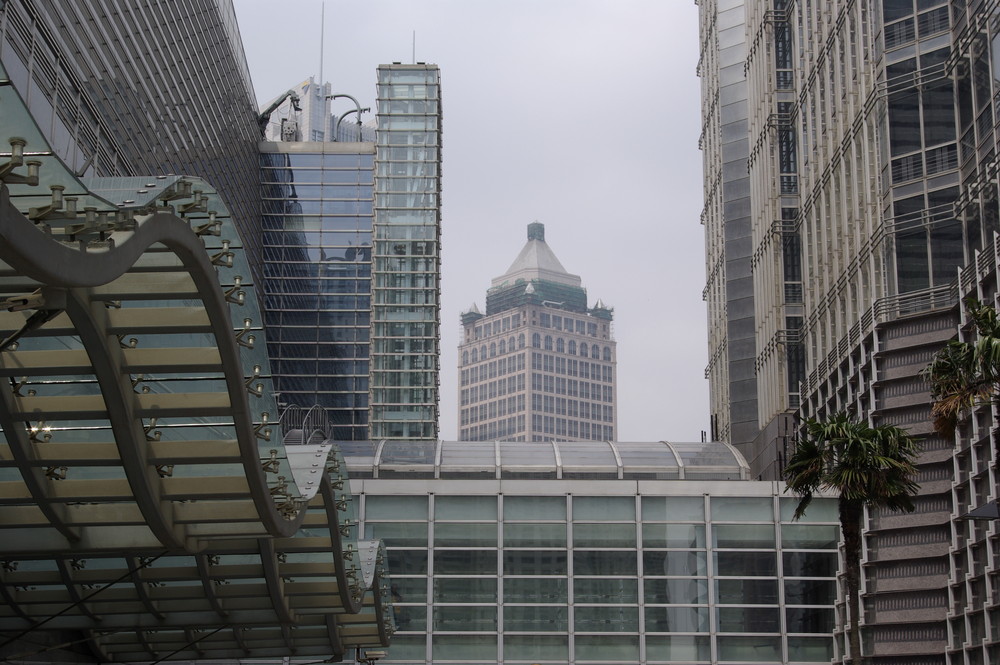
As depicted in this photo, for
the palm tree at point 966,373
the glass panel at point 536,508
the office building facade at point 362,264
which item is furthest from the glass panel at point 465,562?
the office building facade at point 362,264

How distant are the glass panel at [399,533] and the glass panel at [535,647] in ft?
17.6

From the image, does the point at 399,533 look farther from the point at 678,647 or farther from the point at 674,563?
the point at 678,647

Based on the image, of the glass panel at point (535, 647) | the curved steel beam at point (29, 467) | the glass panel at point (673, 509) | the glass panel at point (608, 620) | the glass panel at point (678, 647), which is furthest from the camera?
the glass panel at point (673, 509)

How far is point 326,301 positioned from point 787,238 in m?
58.1

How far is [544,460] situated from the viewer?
208ft

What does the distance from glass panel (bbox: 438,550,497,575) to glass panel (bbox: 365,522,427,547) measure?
938mm

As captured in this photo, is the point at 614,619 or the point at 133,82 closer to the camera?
the point at 133,82

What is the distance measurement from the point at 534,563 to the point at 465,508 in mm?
3628

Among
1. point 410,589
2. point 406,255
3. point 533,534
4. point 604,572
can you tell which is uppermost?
point 406,255

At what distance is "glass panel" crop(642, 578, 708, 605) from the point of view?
5775cm

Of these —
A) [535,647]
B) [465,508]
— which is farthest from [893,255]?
[535,647]

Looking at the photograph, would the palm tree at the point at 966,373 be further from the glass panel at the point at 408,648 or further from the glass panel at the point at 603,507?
the glass panel at the point at 408,648

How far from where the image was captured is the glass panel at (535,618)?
190ft

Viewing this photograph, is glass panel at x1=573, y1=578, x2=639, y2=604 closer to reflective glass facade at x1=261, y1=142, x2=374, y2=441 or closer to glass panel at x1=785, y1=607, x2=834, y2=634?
glass panel at x1=785, y1=607, x2=834, y2=634
